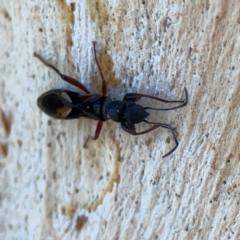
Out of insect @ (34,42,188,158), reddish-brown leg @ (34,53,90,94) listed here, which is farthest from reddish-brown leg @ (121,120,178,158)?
reddish-brown leg @ (34,53,90,94)

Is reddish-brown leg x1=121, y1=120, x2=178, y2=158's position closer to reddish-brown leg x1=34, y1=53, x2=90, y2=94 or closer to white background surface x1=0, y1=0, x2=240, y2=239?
white background surface x1=0, y1=0, x2=240, y2=239

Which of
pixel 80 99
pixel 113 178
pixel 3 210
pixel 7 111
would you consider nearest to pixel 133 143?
pixel 113 178

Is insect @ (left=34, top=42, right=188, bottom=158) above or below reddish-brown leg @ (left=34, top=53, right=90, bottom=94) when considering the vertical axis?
below

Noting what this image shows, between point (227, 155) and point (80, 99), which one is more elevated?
point (80, 99)

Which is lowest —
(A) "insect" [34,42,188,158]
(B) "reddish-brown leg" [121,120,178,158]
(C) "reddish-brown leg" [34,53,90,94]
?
(B) "reddish-brown leg" [121,120,178,158]

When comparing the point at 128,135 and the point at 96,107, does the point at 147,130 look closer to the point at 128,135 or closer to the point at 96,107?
the point at 128,135

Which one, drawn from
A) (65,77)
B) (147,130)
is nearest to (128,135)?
(147,130)

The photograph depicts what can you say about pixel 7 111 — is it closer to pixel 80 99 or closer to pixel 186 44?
pixel 80 99
